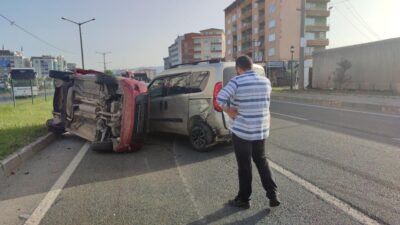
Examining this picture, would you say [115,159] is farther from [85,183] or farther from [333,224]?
[333,224]

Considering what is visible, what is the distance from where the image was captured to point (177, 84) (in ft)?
25.1

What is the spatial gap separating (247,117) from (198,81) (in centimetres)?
331

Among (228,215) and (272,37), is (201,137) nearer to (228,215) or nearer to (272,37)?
(228,215)

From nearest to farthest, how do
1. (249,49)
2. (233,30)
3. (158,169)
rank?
(158,169), (249,49), (233,30)

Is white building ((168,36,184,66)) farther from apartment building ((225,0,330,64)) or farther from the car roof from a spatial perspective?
the car roof

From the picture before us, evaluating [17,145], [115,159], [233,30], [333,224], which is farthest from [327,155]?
[233,30]

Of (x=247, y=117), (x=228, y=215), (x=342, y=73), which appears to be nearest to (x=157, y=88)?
(x=247, y=117)

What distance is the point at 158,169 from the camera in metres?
5.84

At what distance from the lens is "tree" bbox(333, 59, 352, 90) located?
1000 inches

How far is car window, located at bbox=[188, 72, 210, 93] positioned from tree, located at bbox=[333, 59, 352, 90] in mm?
21487

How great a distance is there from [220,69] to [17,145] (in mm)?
4593

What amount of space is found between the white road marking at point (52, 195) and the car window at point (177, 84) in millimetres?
2434

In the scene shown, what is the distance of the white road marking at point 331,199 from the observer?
3613 millimetres

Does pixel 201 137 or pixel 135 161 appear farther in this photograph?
pixel 201 137
